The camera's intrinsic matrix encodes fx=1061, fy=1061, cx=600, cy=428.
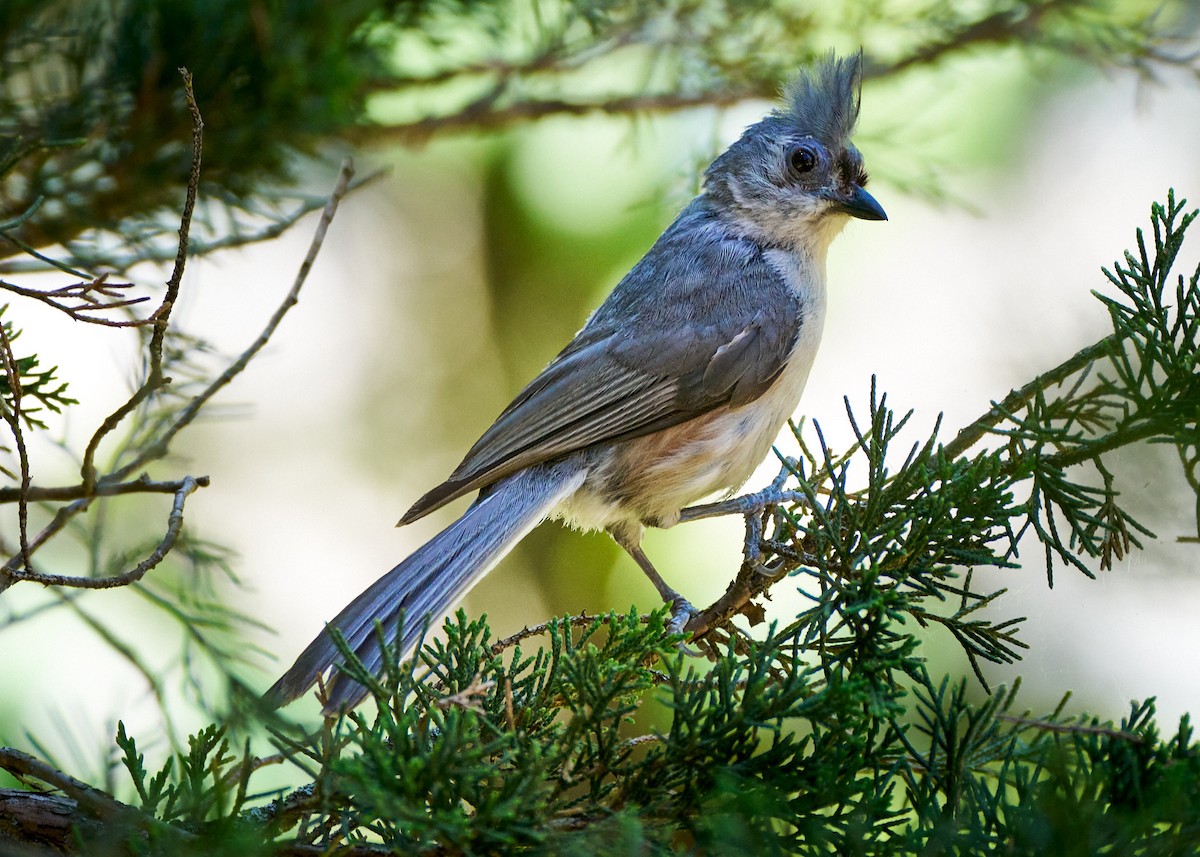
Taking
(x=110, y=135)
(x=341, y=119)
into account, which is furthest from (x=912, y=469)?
(x=110, y=135)

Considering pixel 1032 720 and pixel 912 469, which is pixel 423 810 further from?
pixel 912 469

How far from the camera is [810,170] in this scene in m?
3.48

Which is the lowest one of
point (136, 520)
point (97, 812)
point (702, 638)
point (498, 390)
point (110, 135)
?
point (97, 812)

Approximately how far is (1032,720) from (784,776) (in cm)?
39

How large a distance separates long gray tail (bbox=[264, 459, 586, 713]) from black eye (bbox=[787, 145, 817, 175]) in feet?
4.24

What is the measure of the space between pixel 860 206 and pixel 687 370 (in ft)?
2.69

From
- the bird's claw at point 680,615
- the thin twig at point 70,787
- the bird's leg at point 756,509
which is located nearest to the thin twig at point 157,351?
the thin twig at point 70,787

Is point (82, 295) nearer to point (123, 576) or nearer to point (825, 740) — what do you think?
point (123, 576)

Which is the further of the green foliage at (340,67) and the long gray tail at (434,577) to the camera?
the green foliage at (340,67)

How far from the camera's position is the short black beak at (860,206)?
130 inches

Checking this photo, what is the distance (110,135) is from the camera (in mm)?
2752

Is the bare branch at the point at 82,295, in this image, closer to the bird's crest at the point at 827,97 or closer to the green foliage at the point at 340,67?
the green foliage at the point at 340,67

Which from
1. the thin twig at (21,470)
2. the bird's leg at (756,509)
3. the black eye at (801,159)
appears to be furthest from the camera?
the black eye at (801,159)

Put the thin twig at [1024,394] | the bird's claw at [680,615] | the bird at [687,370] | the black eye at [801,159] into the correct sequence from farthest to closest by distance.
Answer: the black eye at [801,159] < the bird at [687,370] < the bird's claw at [680,615] < the thin twig at [1024,394]
